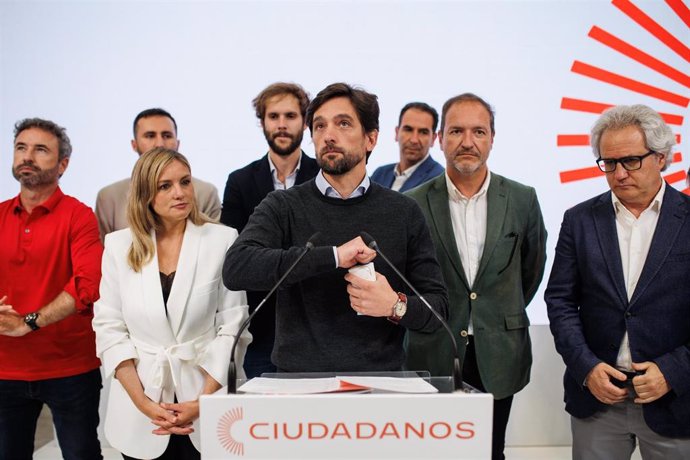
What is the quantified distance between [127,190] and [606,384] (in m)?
2.16

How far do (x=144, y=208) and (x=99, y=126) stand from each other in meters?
1.97

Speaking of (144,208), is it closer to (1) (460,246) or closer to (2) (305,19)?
(1) (460,246)

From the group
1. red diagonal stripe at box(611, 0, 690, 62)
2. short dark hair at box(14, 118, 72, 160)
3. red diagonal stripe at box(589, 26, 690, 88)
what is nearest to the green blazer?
short dark hair at box(14, 118, 72, 160)

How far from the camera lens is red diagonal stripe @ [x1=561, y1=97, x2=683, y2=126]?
13.1 feet

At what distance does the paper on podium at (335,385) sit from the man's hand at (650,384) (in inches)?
31.3

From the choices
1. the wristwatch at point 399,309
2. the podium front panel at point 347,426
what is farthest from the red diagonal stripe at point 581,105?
the podium front panel at point 347,426

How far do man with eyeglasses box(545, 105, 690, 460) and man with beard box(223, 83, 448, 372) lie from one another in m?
0.54

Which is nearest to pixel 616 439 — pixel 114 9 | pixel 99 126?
pixel 99 126

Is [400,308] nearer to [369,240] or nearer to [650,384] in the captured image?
[369,240]

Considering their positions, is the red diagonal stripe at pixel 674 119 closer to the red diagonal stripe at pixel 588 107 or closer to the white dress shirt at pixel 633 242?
the red diagonal stripe at pixel 588 107

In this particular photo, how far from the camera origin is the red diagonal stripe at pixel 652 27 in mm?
4008

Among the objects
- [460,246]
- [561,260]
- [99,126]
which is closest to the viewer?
[561,260]

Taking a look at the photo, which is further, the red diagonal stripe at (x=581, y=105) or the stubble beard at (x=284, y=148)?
the red diagonal stripe at (x=581, y=105)

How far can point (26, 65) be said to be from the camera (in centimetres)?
393
